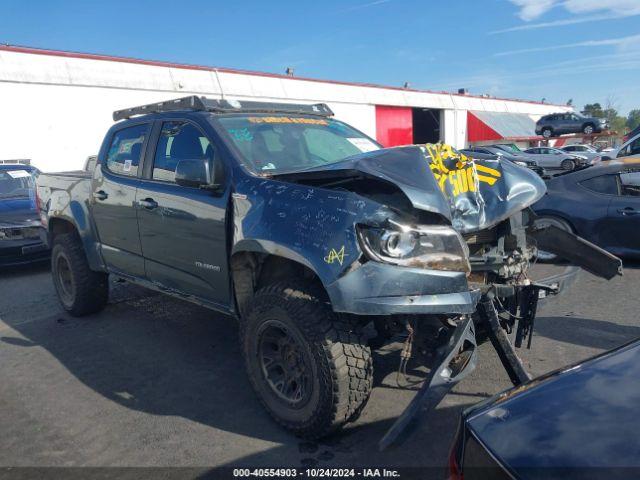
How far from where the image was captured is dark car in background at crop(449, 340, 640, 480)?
1.44m

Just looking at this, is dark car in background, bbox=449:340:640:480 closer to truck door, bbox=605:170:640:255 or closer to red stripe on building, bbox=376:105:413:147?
truck door, bbox=605:170:640:255

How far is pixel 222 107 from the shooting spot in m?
4.30

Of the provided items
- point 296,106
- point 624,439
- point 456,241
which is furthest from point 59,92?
point 624,439

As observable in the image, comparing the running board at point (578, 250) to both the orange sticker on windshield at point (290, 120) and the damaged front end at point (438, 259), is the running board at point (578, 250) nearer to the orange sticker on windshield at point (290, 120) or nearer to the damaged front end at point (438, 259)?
the damaged front end at point (438, 259)

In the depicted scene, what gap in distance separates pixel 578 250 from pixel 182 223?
3.08 meters

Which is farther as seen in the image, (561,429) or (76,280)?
(76,280)

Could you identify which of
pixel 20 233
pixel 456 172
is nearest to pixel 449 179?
pixel 456 172

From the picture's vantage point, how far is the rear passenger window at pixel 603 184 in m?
7.02

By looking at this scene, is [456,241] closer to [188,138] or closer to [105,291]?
[188,138]

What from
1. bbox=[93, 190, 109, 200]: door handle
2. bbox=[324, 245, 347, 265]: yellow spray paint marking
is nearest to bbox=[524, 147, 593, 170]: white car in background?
bbox=[93, 190, 109, 200]: door handle

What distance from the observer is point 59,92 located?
62.6 ft

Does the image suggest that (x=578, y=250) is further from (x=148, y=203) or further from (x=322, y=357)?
(x=148, y=203)

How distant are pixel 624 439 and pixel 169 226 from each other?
3402mm

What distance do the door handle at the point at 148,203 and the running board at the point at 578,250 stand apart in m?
2.90
